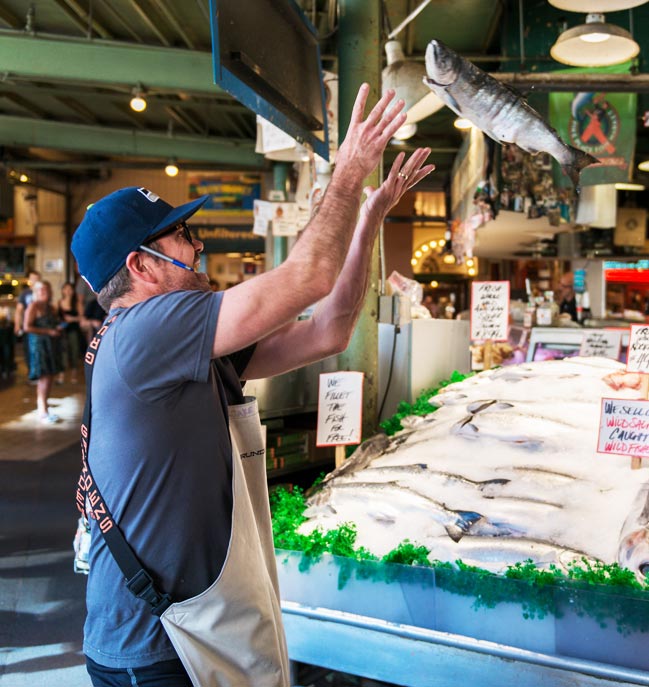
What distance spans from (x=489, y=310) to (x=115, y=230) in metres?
3.98

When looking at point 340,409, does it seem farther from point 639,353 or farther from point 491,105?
point 491,105

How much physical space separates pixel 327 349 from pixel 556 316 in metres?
5.26

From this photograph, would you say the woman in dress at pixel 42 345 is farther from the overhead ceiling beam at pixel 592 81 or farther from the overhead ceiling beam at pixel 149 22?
the overhead ceiling beam at pixel 592 81

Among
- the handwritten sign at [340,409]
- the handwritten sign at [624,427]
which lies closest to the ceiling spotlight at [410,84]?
the handwritten sign at [340,409]

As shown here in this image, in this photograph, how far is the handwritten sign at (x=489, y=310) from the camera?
5199 millimetres

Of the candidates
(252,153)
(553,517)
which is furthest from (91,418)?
(252,153)

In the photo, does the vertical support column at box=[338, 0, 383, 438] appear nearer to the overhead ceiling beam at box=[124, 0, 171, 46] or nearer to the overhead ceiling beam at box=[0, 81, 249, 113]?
the overhead ceiling beam at box=[124, 0, 171, 46]

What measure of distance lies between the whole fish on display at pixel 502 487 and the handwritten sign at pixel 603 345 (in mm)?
1045

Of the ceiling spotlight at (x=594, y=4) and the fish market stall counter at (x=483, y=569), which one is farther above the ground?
the ceiling spotlight at (x=594, y=4)

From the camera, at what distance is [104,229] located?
1632 mm

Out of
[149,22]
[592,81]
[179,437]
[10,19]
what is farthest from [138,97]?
[179,437]

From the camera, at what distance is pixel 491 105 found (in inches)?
102

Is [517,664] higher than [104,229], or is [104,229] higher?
[104,229]

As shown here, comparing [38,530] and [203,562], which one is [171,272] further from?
[38,530]
